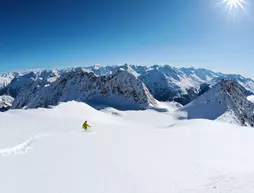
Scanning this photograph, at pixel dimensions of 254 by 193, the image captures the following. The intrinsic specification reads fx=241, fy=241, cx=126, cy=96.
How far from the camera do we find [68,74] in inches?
5856

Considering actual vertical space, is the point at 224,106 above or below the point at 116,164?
below

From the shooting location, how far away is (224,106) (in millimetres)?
90062

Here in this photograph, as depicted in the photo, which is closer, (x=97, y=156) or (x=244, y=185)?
(x=244, y=185)

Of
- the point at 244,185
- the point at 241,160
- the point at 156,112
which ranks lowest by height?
the point at 156,112

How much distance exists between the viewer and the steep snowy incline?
8519 cm

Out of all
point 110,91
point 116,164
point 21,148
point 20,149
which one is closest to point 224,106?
point 110,91

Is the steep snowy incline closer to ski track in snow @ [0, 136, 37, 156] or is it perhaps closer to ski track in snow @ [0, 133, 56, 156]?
ski track in snow @ [0, 133, 56, 156]

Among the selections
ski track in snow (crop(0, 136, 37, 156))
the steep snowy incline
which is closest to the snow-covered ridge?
the steep snowy incline

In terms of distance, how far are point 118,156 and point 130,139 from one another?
7215 millimetres

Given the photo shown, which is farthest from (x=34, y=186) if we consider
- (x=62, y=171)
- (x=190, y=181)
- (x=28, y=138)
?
(x=28, y=138)

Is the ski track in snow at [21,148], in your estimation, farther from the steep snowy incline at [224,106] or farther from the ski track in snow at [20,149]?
the steep snowy incline at [224,106]

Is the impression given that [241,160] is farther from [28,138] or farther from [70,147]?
[28,138]

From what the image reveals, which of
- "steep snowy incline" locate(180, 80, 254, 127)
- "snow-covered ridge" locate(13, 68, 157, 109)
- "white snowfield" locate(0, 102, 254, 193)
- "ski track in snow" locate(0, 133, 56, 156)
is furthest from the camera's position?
"snow-covered ridge" locate(13, 68, 157, 109)

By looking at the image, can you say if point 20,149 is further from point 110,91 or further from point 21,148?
point 110,91
